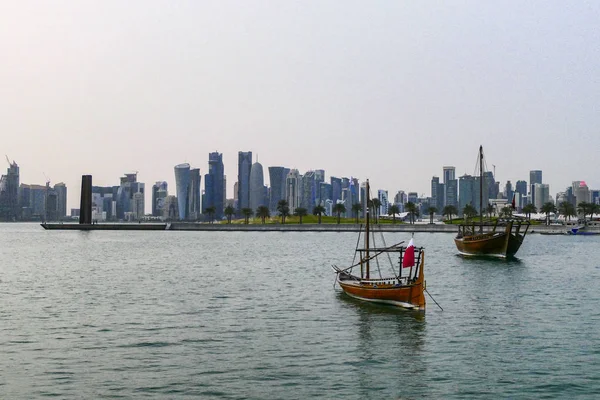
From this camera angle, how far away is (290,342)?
37000 mm

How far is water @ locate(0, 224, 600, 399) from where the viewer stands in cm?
2784

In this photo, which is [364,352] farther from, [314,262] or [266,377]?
[314,262]

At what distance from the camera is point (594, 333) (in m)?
39.8

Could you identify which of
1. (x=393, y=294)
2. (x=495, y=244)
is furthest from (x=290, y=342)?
(x=495, y=244)

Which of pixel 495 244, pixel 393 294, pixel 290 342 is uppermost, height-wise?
pixel 495 244

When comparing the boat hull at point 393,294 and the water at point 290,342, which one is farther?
the boat hull at point 393,294

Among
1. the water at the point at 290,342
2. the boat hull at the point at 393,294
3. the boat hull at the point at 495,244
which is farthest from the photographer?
the boat hull at the point at 495,244

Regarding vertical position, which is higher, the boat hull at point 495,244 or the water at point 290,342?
the boat hull at point 495,244

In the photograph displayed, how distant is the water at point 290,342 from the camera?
2784 centimetres

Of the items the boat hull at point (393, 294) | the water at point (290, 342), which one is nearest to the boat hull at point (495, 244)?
the water at point (290, 342)

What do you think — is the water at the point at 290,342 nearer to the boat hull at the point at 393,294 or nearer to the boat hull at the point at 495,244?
the boat hull at the point at 393,294

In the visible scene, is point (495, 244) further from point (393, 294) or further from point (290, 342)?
point (290, 342)

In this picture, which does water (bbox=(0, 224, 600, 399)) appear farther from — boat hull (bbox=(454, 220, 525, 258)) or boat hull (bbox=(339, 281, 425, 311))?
boat hull (bbox=(454, 220, 525, 258))

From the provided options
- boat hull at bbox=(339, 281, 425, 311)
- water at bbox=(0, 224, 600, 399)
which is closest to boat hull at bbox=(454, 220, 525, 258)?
water at bbox=(0, 224, 600, 399)
